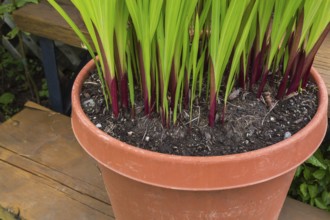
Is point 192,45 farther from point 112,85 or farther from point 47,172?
point 47,172

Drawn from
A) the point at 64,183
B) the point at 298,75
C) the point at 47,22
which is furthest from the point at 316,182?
the point at 47,22

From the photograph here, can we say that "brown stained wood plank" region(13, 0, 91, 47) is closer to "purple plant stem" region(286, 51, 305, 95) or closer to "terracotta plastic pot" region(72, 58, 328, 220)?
"terracotta plastic pot" region(72, 58, 328, 220)

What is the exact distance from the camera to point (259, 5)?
2.78 ft

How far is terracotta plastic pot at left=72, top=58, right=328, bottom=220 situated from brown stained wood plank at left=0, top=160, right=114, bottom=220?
0.32 meters

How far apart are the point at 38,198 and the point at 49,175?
0.26 feet

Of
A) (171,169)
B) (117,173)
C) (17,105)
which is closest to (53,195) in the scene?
(117,173)

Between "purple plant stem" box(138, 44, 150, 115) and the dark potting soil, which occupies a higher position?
"purple plant stem" box(138, 44, 150, 115)

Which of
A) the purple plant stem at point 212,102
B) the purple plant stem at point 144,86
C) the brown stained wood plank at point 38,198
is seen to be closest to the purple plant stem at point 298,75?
the purple plant stem at point 212,102

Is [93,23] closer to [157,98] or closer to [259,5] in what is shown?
[157,98]

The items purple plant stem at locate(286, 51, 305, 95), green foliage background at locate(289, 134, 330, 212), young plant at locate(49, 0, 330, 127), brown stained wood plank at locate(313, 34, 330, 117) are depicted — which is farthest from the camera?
green foliage background at locate(289, 134, 330, 212)

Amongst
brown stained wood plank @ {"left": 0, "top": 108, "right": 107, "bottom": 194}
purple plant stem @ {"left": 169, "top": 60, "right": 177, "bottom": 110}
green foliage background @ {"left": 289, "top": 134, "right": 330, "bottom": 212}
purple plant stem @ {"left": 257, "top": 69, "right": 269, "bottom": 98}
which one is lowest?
green foliage background @ {"left": 289, "top": 134, "right": 330, "bottom": 212}

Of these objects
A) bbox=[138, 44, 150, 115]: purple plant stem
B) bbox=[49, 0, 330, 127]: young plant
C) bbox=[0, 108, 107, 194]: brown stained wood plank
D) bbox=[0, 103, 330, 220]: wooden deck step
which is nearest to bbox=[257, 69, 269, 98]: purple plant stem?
bbox=[49, 0, 330, 127]: young plant

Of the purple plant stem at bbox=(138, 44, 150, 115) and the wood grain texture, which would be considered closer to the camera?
the purple plant stem at bbox=(138, 44, 150, 115)

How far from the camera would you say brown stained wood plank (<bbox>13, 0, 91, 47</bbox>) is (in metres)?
1.37
